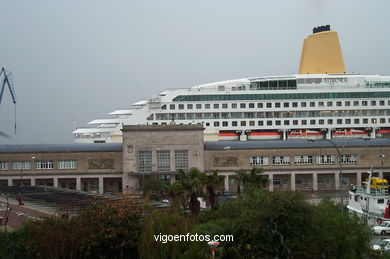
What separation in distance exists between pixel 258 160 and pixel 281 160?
7.29ft

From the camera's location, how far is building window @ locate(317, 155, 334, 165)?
49.4 meters

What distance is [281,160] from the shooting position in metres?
49.5

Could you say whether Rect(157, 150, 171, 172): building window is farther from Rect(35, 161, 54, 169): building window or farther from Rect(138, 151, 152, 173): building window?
Rect(35, 161, 54, 169): building window

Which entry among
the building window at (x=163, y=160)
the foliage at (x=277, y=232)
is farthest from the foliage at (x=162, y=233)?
the building window at (x=163, y=160)

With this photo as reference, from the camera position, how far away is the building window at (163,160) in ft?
157

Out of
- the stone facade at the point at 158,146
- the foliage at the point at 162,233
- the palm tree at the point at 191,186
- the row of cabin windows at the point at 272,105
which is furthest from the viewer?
the row of cabin windows at the point at 272,105

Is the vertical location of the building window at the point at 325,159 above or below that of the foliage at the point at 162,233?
above

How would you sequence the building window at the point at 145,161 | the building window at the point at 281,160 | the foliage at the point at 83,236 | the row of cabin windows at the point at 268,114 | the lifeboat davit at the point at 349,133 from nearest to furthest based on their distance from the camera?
1. the foliage at the point at 83,236
2. the building window at the point at 145,161
3. the building window at the point at 281,160
4. the row of cabin windows at the point at 268,114
5. the lifeboat davit at the point at 349,133

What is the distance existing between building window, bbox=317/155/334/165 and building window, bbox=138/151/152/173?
1555 cm

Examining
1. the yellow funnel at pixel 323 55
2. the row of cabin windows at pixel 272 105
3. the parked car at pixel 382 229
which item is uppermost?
the yellow funnel at pixel 323 55

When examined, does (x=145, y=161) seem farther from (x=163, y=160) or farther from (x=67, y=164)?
(x=67, y=164)

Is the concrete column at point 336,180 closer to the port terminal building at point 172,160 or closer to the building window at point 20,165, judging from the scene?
the port terminal building at point 172,160

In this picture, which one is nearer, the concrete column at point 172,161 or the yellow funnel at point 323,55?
the concrete column at point 172,161

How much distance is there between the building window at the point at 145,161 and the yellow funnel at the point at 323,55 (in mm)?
33318
